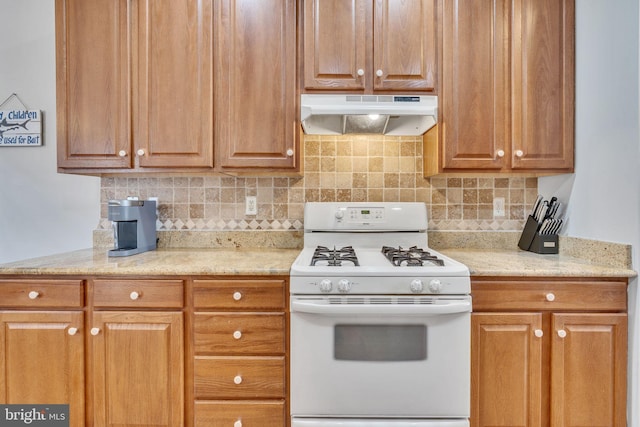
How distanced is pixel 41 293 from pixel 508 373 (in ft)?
6.64

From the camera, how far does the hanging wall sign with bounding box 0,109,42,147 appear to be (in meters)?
2.08

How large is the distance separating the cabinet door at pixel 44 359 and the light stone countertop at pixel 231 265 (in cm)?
21

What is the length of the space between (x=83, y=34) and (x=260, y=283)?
1575 mm

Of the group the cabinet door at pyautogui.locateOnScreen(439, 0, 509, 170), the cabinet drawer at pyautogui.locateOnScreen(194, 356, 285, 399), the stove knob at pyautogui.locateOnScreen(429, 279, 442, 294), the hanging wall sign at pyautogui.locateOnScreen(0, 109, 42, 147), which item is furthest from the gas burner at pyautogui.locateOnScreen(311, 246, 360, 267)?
the hanging wall sign at pyautogui.locateOnScreen(0, 109, 42, 147)

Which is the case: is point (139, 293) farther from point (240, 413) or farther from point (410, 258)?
point (410, 258)

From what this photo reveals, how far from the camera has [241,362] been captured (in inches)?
58.6

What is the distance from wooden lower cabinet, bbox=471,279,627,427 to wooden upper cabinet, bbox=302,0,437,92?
1096mm

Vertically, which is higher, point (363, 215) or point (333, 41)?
point (333, 41)

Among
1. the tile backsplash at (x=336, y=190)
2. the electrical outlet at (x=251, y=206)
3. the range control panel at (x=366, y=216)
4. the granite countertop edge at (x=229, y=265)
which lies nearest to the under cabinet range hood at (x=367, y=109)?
the tile backsplash at (x=336, y=190)

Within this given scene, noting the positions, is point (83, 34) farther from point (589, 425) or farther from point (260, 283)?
point (589, 425)

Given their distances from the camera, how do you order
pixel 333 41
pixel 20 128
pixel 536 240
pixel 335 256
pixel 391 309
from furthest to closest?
pixel 20 128 < pixel 536 240 < pixel 333 41 < pixel 335 256 < pixel 391 309

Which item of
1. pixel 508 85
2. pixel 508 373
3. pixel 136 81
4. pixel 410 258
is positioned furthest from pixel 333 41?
pixel 508 373

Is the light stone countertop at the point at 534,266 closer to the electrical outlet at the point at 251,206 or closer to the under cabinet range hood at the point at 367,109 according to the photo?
the under cabinet range hood at the point at 367,109

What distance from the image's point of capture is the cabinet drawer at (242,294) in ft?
4.91
